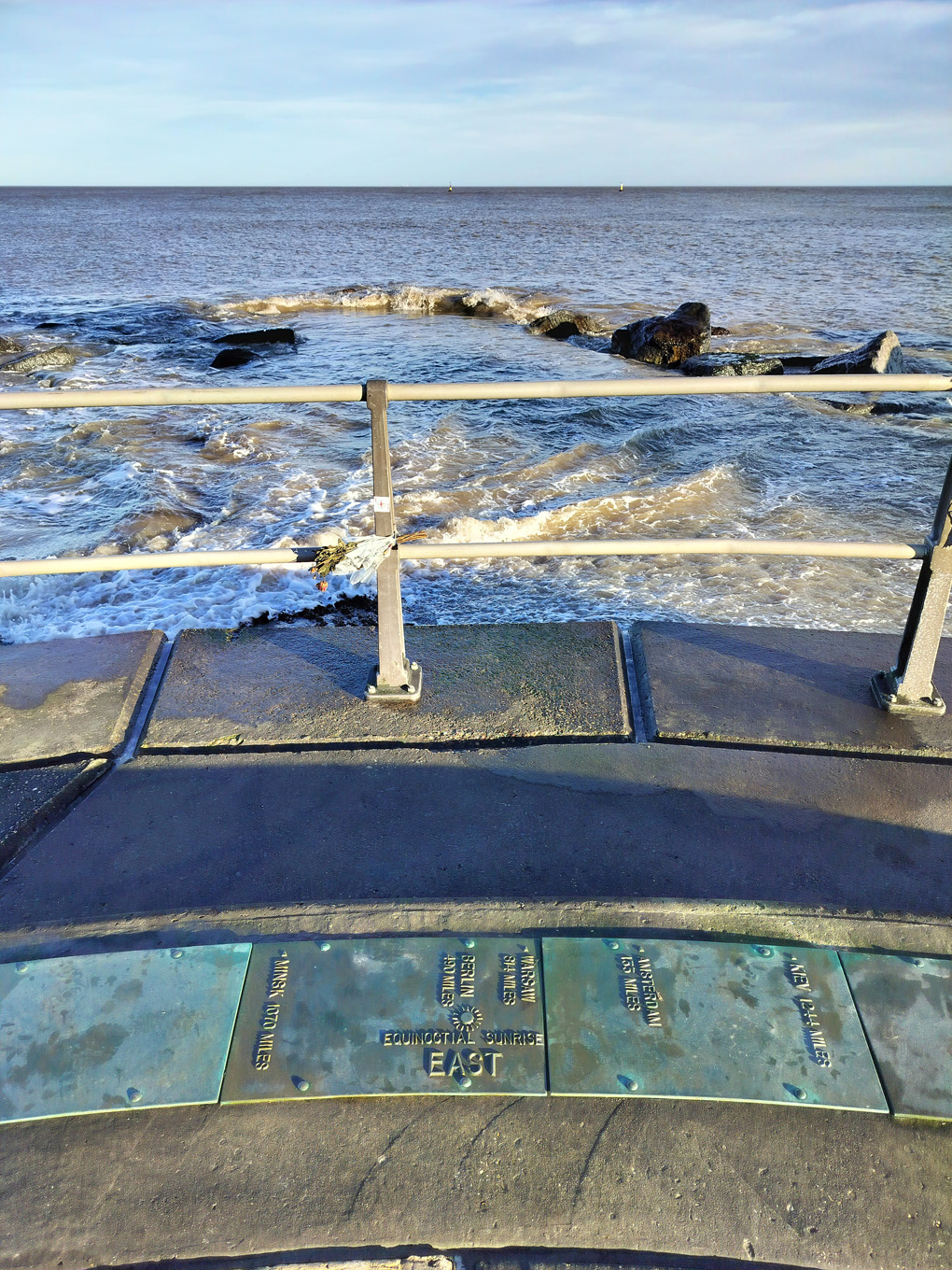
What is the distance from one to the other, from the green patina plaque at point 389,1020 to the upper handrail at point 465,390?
4.72ft

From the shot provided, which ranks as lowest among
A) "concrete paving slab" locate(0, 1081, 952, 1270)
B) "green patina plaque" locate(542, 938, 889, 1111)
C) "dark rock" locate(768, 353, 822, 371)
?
"dark rock" locate(768, 353, 822, 371)

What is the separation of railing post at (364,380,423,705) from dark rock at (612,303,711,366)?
15.1 m

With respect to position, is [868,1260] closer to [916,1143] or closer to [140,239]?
[916,1143]

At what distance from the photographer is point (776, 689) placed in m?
2.91

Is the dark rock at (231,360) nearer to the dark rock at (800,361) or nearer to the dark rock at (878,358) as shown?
the dark rock at (800,361)

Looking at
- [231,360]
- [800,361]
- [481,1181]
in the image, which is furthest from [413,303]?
[481,1181]

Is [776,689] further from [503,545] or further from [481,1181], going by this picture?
[481,1181]

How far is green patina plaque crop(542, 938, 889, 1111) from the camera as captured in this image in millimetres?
1620

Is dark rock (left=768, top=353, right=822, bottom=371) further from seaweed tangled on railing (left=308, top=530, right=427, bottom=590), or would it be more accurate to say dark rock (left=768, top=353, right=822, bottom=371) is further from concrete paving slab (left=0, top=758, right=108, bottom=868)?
concrete paving slab (left=0, top=758, right=108, bottom=868)

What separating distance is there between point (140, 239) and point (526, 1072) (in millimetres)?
57371

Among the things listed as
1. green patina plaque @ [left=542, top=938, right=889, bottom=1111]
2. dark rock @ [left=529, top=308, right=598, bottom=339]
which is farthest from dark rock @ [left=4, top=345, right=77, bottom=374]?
green patina plaque @ [left=542, top=938, right=889, bottom=1111]

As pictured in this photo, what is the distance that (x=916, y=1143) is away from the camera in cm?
155

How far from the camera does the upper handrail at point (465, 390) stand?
2.31 m

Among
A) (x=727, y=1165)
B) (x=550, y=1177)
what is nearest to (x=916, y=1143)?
(x=727, y=1165)
